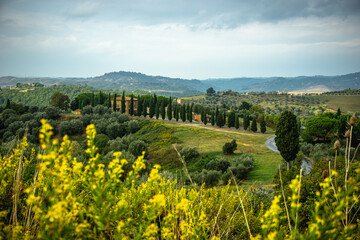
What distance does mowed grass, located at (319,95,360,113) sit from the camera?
94.9 metres

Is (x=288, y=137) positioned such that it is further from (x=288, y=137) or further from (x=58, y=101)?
(x=58, y=101)

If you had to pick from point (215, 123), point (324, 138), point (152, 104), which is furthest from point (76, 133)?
point (324, 138)

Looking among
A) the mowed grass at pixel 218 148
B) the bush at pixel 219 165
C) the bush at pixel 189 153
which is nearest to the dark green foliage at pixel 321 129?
the mowed grass at pixel 218 148

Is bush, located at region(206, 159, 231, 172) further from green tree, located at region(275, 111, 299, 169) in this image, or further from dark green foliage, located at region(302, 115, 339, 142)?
dark green foliage, located at region(302, 115, 339, 142)

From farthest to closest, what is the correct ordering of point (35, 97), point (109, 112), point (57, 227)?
point (35, 97) → point (109, 112) → point (57, 227)

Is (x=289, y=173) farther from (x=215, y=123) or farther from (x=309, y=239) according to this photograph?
(x=215, y=123)

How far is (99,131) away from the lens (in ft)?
171

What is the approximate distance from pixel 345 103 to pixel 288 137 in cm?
10188

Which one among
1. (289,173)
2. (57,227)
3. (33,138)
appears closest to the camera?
(57,227)

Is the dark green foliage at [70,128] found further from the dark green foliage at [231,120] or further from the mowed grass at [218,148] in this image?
the dark green foliage at [231,120]

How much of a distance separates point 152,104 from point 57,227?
66.0 meters

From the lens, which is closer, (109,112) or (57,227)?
(57,227)

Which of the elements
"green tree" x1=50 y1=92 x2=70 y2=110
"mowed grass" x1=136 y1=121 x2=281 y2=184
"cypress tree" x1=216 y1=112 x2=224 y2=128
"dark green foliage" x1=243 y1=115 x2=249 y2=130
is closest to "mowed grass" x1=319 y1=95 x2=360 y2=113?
"dark green foliage" x1=243 y1=115 x2=249 y2=130

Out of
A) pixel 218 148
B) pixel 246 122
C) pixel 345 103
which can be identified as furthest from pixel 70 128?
pixel 345 103
